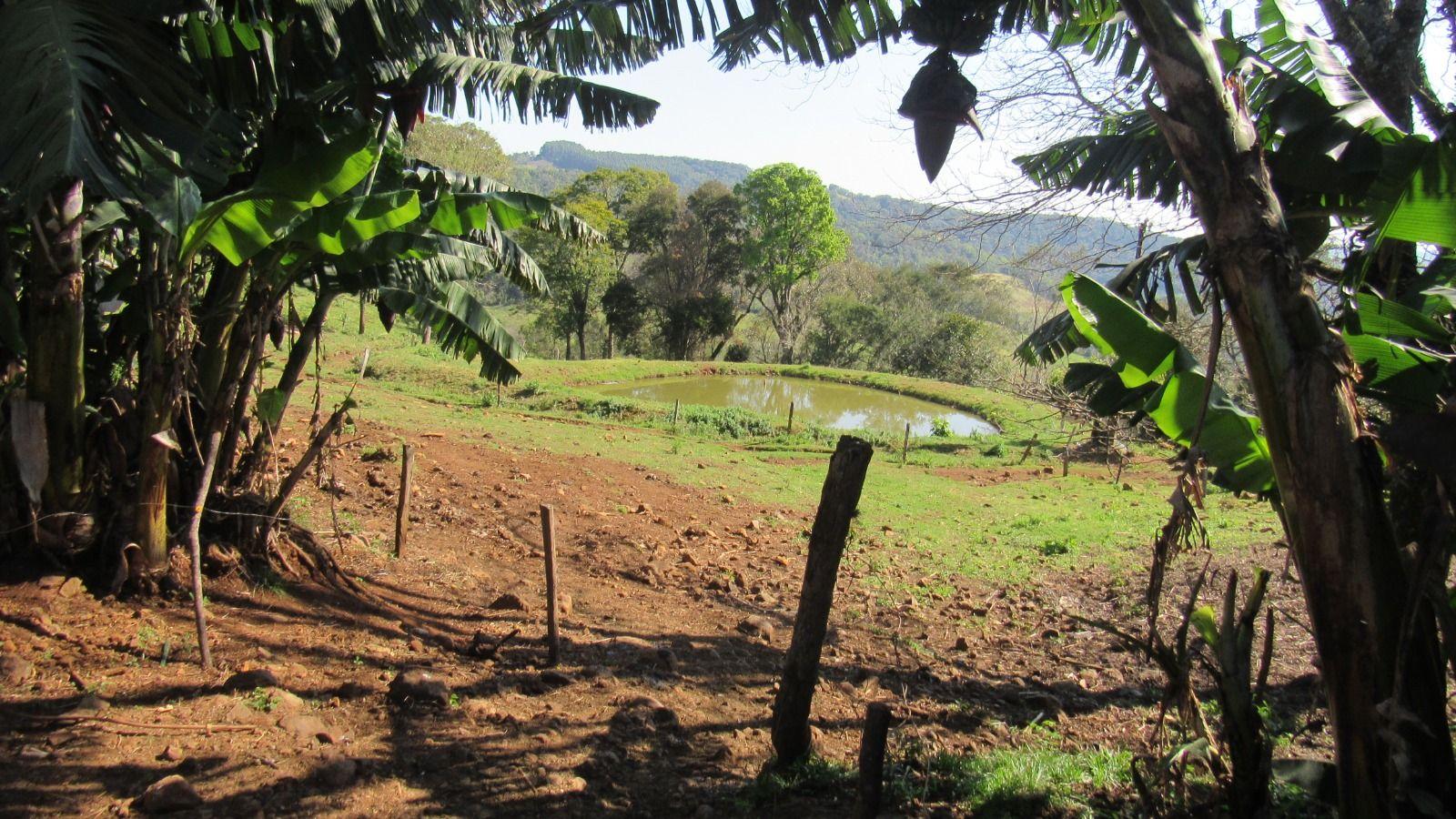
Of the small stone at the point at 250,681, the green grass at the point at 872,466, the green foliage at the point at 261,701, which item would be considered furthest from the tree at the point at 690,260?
the green foliage at the point at 261,701

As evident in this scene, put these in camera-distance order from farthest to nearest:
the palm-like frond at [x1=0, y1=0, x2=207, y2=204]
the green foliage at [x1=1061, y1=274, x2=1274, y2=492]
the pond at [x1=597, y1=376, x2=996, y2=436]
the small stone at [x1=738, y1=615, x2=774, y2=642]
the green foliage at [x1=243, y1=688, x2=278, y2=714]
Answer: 1. the pond at [x1=597, y1=376, x2=996, y2=436]
2. the small stone at [x1=738, y1=615, x2=774, y2=642]
3. the green foliage at [x1=243, y1=688, x2=278, y2=714]
4. the green foliage at [x1=1061, y1=274, x2=1274, y2=492]
5. the palm-like frond at [x1=0, y1=0, x2=207, y2=204]

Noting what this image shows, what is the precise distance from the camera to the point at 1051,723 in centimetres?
557

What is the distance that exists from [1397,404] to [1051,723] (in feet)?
9.53

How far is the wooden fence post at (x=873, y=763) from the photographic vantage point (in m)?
3.69

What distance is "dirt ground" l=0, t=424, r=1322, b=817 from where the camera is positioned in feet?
12.9

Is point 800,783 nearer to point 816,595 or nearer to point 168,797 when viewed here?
point 816,595

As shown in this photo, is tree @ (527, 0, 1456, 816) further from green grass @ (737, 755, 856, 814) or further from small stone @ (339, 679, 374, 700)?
small stone @ (339, 679, 374, 700)

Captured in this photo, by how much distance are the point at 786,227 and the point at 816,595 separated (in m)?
38.0

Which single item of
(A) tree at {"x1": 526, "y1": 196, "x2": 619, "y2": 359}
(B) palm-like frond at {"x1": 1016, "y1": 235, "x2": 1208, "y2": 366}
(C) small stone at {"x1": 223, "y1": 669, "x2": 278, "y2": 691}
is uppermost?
(A) tree at {"x1": 526, "y1": 196, "x2": 619, "y2": 359}

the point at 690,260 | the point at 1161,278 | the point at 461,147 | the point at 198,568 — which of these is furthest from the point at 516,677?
the point at 690,260

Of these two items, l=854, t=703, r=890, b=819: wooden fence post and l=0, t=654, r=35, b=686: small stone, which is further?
l=0, t=654, r=35, b=686: small stone

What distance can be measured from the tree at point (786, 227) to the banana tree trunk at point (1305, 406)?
38738 mm

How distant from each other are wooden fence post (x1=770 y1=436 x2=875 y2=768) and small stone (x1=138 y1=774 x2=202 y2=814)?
263 cm

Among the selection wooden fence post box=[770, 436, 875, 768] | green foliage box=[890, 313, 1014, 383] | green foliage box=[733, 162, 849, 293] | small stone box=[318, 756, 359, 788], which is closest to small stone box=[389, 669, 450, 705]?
small stone box=[318, 756, 359, 788]
